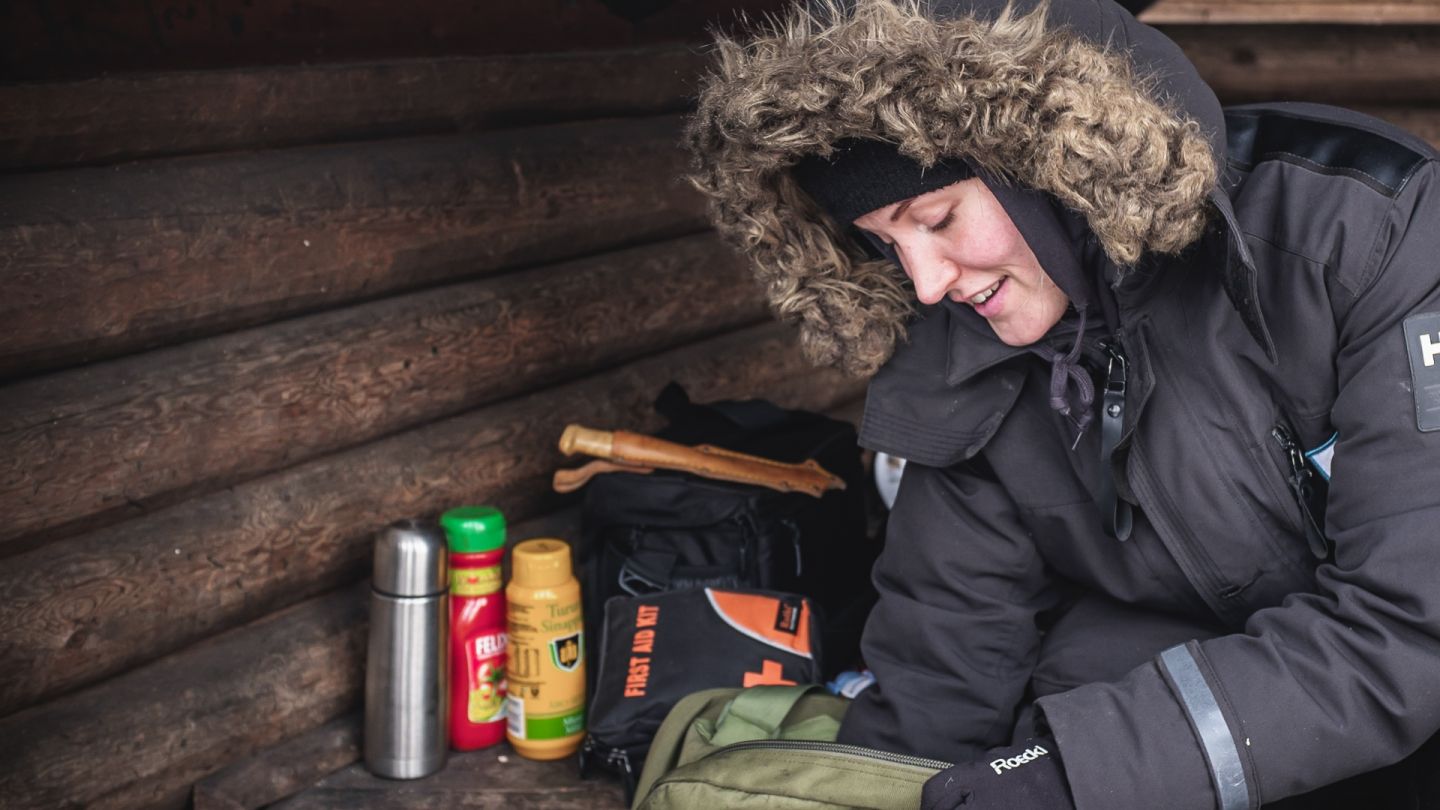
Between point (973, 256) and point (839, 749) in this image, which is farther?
point (839, 749)

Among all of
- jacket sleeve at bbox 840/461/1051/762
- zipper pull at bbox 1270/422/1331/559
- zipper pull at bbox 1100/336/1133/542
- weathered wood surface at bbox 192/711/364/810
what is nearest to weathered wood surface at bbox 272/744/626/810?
weathered wood surface at bbox 192/711/364/810

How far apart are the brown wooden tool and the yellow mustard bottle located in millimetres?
297

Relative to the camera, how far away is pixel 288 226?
2.66 metres

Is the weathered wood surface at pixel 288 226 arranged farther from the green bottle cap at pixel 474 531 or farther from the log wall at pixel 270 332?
the green bottle cap at pixel 474 531

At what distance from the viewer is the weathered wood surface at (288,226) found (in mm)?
2344

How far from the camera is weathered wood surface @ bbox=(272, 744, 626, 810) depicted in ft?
8.74

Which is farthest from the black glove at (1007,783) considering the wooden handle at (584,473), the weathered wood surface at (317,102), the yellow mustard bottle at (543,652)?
the weathered wood surface at (317,102)

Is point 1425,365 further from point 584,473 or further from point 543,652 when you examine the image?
point 584,473

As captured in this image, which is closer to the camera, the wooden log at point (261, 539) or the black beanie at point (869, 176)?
the black beanie at point (869, 176)

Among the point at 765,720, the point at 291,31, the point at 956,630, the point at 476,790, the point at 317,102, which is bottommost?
the point at 476,790

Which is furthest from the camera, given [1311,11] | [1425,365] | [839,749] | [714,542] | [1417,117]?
[1417,117]

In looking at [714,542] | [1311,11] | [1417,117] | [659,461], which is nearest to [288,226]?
[659,461]

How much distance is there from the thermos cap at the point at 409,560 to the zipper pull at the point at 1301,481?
1424mm

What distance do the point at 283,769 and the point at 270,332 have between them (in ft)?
2.53
